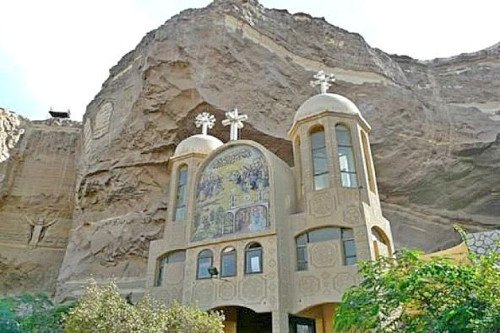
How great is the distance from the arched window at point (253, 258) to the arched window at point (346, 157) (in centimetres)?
328

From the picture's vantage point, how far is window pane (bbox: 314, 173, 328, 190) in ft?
45.1

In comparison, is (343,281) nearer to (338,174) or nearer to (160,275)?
(338,174)

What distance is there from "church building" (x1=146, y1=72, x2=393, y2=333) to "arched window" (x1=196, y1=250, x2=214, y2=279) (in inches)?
1.3

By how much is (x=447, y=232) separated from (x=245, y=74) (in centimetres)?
1314

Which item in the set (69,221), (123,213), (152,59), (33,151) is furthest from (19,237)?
(152,59)

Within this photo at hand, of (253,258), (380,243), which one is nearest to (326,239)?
(380,243)

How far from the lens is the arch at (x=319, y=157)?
1386 centimetres

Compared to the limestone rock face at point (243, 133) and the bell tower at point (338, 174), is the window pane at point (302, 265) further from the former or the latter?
the limestone rock face at point (243, 133)

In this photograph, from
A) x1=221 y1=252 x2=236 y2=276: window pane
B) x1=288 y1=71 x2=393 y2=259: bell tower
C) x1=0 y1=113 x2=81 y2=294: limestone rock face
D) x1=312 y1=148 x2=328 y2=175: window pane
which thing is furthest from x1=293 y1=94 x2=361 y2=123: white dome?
x1=0 y1=113 x2=81 y2=294: limestone rock face

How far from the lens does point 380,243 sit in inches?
514

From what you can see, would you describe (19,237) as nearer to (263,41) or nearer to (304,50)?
(263,41)

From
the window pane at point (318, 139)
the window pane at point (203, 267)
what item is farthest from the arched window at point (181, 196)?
the window pane at point (318, 139)

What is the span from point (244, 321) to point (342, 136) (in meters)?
6.81

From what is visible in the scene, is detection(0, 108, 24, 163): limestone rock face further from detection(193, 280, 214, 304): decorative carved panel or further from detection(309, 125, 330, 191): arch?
detection(309, 125, 330, 191): arch
